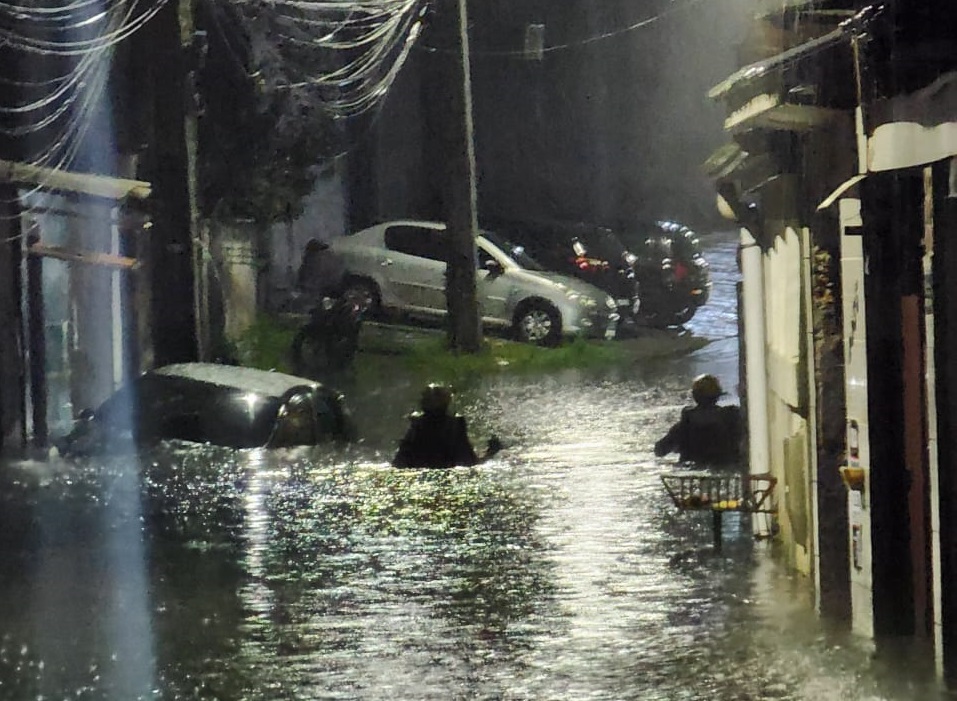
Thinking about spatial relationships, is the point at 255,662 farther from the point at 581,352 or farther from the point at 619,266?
the point at 619,266

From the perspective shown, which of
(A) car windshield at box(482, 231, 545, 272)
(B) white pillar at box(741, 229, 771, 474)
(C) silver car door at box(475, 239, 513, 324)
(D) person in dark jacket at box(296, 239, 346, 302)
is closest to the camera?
(B) white pillar at box(741, 229, 771, 474)

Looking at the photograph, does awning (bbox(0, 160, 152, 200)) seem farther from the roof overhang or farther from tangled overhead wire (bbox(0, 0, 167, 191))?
the roof overhang

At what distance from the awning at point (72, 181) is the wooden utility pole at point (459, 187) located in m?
4.50

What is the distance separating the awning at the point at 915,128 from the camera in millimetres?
6512

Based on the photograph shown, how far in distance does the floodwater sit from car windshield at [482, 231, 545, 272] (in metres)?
8.32

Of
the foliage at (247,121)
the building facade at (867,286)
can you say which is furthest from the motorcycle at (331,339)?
the building facade at (867,286)

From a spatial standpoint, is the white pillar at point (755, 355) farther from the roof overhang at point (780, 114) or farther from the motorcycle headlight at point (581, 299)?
the motorcycle headlight at point (581, 299)

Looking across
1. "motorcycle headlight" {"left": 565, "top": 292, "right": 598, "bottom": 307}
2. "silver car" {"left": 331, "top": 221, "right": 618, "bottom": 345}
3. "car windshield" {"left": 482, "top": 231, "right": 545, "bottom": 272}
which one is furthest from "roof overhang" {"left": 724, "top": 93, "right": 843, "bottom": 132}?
"car windshield" {"left": 482, "top": 231, "right": 545, "bottom": 272}

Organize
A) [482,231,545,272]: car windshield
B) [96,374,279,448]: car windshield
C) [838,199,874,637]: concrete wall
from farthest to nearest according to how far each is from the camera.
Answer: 1. [482,231,545,272]: car windshield
2. [96,374,279,448]: car windshield
3. [838,199,874,637]: concrete wall

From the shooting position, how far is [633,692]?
7383 millimetres

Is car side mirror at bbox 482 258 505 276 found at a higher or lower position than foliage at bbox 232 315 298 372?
higher

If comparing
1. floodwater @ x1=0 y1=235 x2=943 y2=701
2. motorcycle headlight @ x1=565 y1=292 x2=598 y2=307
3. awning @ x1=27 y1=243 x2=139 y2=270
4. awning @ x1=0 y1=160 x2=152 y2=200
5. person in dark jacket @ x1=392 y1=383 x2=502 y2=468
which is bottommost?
floodwater @ x1=0 y1=235 x2=943 y2=701

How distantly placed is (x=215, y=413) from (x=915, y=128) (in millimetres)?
12559

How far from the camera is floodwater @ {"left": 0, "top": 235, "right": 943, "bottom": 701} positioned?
25.2 feet
